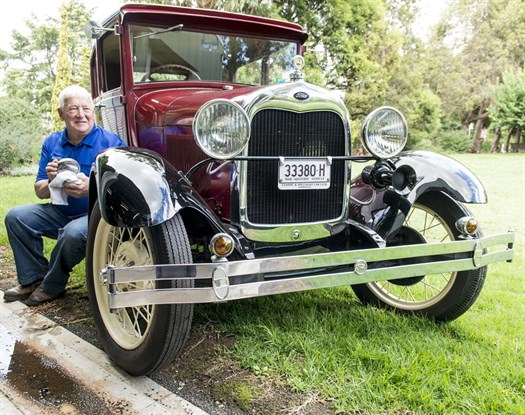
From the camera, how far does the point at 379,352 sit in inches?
94.9

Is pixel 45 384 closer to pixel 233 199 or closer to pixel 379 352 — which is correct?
pixel 233 199

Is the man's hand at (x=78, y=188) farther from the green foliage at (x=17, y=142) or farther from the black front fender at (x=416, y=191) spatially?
the green foliage at (x=17, y=142)

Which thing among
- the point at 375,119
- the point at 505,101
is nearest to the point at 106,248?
the point at 375,119

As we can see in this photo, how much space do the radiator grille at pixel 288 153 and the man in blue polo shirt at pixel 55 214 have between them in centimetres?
121

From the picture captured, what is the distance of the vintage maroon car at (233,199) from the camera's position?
6.68 ft

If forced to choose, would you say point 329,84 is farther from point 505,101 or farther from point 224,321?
point 224,321

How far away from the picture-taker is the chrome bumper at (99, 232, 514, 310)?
1.88 metres

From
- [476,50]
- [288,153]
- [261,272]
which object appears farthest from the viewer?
[476,50]

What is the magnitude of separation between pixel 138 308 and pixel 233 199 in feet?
2.51

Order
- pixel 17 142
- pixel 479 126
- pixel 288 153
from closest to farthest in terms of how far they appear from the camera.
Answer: pixel 288 153, pixel 17 142, pixel 479 126

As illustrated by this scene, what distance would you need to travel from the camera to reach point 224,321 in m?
2.87

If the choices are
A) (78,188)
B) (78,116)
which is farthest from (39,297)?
(78,116)

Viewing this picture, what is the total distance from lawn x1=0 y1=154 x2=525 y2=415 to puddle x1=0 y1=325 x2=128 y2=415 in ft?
2.49

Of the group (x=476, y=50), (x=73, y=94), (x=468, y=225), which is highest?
(x=476, y=50)
